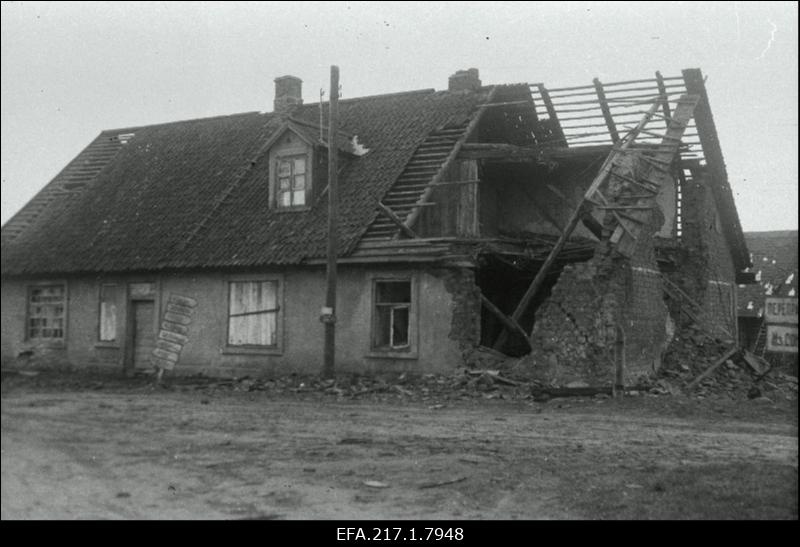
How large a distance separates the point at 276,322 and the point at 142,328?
3598mm

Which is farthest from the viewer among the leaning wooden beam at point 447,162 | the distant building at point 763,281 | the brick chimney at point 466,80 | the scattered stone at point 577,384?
the distant building at point 763,281

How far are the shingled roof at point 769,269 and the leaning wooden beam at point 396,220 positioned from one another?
1861cm

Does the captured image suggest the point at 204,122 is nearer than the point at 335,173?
No

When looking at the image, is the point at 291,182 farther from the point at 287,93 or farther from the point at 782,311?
the point at 782,311

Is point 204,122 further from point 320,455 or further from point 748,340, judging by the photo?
point 748,340

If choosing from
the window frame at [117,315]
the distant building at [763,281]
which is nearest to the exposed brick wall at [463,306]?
the window frame at [117,315]

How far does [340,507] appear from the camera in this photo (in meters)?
7.32

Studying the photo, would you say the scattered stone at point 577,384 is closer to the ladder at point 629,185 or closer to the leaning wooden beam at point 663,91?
the ladder at point 629,185

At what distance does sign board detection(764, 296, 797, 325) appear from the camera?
661cm

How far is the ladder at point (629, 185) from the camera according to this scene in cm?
1766

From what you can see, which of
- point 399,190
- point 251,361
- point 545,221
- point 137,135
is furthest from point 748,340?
point 137,135

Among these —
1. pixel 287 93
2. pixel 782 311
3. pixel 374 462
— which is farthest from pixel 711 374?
pixel 287 93

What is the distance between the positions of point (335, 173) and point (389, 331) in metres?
3.70

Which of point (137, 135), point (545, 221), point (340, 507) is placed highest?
point (137, 135)
